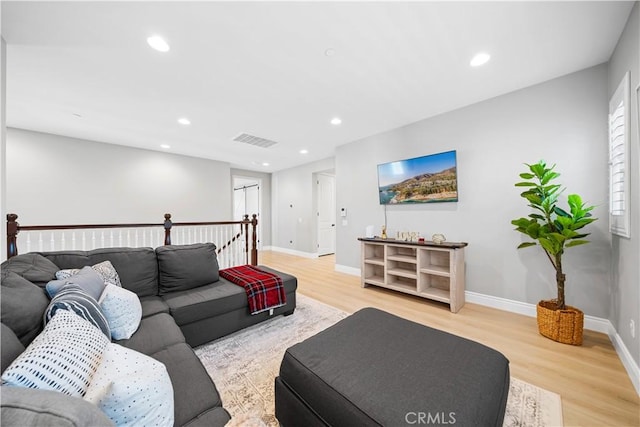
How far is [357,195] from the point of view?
15.0ft

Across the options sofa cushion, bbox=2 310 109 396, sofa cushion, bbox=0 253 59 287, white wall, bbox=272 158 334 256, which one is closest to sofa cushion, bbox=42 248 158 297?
sofa cushion, bbox=0 253 59 287

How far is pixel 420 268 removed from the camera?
3229mm

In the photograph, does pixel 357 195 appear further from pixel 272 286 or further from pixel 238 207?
pixel 238 207

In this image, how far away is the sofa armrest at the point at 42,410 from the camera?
1.55ft

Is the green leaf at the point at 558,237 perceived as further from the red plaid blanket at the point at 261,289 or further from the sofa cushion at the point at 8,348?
the sofa cushion at the point at 8,348

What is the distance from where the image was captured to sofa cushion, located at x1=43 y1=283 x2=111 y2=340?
116 cm

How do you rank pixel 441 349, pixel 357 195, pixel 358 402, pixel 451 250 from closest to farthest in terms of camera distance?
pixel 358 402
pixel 441 349
pixel 451 250
pixel 357 195

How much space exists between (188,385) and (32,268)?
1.45 m

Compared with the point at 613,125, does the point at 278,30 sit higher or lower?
higher

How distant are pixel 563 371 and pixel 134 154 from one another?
7147 millimetres

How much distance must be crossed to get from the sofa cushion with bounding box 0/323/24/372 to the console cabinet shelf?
341cm

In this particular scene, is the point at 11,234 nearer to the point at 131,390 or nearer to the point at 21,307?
the point at 21,307

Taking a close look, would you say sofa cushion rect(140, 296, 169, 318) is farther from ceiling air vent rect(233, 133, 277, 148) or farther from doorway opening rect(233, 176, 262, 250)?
doorway opening rect(233, 176, 262, 250)

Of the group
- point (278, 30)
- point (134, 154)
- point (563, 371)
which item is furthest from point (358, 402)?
point (134, 154)
